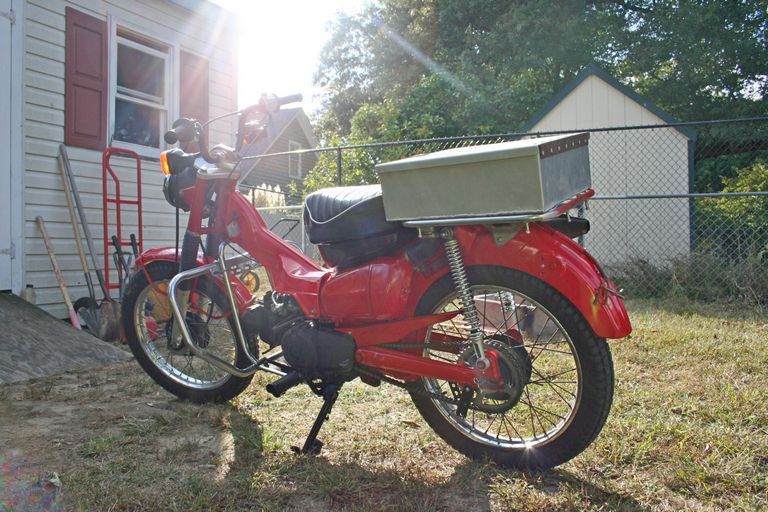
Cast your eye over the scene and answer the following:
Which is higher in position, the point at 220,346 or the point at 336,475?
the point at 220,346

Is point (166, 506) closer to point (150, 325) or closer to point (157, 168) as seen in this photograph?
point (150, 325)

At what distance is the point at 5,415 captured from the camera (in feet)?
8.93

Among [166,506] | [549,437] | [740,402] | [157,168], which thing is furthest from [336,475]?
[157,168]

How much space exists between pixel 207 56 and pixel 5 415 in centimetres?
461

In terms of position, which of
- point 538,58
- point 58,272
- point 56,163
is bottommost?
point 58,272

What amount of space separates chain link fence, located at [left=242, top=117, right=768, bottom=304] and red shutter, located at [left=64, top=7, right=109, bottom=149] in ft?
5.44

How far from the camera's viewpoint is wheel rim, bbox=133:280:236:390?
280 centimetres

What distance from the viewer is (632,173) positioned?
7.93 metres

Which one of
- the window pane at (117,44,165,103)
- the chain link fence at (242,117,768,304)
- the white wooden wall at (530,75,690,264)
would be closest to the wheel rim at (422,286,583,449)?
the chain link fence at (242,117,768,304)

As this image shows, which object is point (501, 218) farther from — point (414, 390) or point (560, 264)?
point (414, 390)

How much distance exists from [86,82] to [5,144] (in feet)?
3.12

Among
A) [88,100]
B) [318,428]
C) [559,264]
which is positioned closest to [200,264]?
[318,428]

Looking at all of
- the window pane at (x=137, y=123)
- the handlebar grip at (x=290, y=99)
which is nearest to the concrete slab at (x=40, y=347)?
the window pane at (x=137, y=123)

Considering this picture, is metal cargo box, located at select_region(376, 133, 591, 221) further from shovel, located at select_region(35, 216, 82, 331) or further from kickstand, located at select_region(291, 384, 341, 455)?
shovel, located at select_region(35, 216, 82, 331)
